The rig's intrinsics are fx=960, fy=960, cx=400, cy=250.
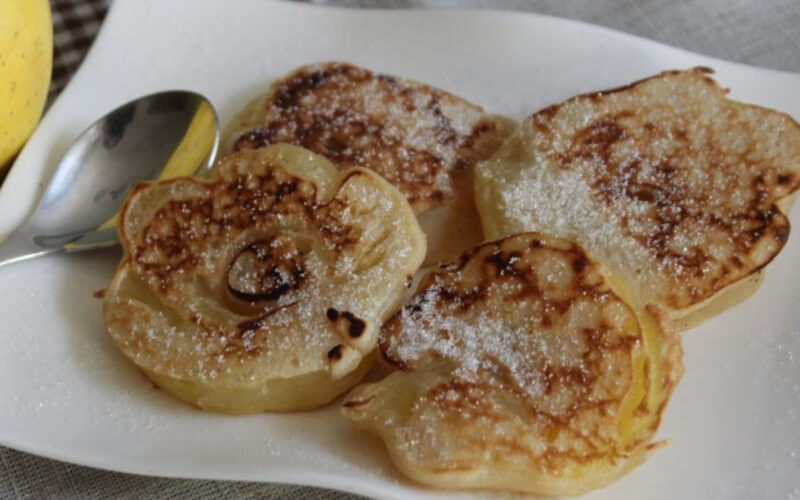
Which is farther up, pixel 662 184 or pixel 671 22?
pixel 662 184

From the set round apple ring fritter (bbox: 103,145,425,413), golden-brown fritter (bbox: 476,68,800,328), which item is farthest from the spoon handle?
golden-brown fritter (bbox: 476,68,800,328)

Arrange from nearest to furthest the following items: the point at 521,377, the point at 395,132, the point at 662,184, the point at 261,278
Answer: the point at 521,377
the point at 261,278
the point at 662,184
the point at 395,132

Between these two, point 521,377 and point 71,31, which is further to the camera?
point 71,31

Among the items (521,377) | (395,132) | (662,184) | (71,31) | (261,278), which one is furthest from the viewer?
(71,31)

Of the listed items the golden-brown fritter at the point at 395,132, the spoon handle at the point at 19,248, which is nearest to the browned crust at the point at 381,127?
the golden-brown fritter at the point at 395,132

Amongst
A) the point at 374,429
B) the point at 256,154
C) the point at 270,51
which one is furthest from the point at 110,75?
the point at 374,429

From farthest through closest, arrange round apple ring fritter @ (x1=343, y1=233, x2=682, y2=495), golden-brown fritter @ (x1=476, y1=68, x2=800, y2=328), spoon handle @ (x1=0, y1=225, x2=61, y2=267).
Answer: spoon handle @ (x1=0, y1=225, x2=61, y2=267), golden-brown fritter @ (x1=476, y1=68, x2=800, y2=328), round apple ring fritter @ (x1=343, y1=233, x2=682, y2=495)

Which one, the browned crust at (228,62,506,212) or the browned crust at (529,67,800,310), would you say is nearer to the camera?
the browned crust at (529,67,800,310)

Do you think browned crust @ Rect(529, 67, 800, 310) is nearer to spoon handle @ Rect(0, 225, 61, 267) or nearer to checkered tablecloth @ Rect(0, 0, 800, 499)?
checkered tablecloth @ Rect(0, 0, 800, 499)

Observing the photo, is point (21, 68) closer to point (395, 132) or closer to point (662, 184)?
point (395, 132)

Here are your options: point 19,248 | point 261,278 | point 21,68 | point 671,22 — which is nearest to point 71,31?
point 21,68
